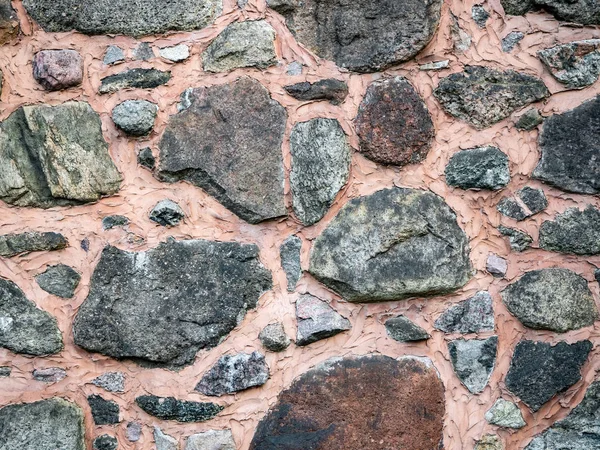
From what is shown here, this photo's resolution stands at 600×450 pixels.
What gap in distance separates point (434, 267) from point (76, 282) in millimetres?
819

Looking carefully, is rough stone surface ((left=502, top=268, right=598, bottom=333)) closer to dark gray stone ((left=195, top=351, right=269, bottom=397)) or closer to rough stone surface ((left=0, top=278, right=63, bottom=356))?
dark gray stone ((left=195, top=351, right=269, bottom=397))

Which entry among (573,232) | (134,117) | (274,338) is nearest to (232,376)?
(274,338)

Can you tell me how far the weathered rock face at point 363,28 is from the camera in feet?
5.36

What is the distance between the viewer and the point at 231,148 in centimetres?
161

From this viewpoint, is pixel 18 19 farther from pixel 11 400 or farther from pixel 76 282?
pixel 11 400

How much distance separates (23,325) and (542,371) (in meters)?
1.19

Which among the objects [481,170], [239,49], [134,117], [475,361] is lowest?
[475,361]

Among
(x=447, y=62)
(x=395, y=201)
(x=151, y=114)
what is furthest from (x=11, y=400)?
(x=447, y=62)

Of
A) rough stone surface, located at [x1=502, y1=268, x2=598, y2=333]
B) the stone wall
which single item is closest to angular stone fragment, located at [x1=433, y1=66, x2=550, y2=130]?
the stone wall

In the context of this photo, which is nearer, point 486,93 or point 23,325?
point 23,325

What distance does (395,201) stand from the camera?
163cm

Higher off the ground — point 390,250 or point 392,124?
point 392,124

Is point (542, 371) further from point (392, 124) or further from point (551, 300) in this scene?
point (392, 124)

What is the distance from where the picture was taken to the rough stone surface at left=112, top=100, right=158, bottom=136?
1578mm
